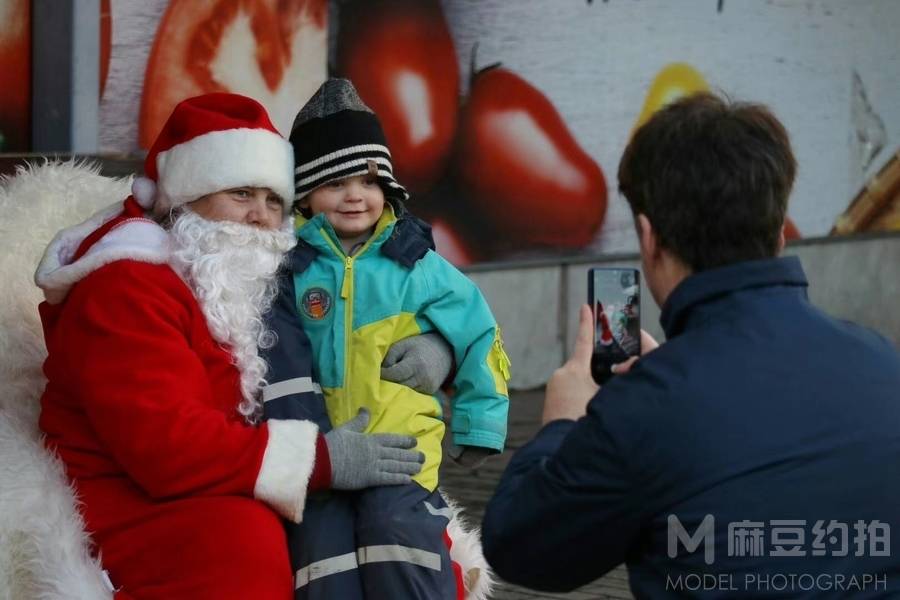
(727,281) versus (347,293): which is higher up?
(727,281)

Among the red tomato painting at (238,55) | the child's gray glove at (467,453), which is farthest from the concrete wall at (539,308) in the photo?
the child's gray glove at (467,453)

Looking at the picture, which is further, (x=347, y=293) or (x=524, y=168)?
(x=524, y=168)

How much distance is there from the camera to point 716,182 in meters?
2.10

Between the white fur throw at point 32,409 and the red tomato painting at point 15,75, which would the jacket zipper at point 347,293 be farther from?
the red tomato painting at point 15,75

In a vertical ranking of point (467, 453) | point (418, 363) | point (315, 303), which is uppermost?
point (315, 303)

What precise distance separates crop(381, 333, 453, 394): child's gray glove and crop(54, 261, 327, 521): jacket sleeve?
1.08ft

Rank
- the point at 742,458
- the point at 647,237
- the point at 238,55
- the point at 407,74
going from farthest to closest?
the point at 407,74 < the point at 238,55 < the point at 647,237 < the point at 742,458

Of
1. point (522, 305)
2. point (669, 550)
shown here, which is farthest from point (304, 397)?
point (522, 305)

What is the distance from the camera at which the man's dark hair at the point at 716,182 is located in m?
2.10

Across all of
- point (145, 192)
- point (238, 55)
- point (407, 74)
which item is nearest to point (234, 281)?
point (145, 192)

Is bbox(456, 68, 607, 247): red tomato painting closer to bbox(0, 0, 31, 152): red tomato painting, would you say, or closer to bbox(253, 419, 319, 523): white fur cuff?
bbox(0, 0, 31, 152): red tomato painting

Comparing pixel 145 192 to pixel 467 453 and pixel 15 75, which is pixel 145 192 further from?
pixel 15 75

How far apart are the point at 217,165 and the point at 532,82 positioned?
5836 millimetres

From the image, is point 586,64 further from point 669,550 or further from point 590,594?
point 669,550
